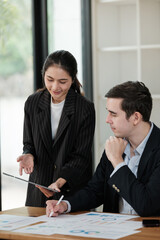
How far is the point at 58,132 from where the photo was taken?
10.5 feet

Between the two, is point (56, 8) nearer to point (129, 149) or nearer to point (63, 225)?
point (129, 149)

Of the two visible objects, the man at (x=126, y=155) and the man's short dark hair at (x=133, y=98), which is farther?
the man's short dark hair at (x=133, y=98)

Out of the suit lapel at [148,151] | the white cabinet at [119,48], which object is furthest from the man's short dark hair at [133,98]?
the white cabinet at [119,48]

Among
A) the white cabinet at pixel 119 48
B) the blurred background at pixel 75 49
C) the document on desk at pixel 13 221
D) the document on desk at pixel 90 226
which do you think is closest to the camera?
the document on desk at pixel 90 226

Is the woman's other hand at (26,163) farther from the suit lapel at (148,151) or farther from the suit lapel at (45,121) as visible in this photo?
the suit lapel at (148,151)

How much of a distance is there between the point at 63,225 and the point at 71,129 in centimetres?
95

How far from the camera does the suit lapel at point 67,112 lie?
3.19 m

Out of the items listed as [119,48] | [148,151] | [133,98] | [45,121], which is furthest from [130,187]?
[119,48]

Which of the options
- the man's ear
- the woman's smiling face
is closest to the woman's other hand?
the woman's smiling face

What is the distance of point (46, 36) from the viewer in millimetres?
4664

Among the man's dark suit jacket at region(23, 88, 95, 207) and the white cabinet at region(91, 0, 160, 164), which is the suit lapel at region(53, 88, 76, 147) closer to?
the man's dark suit jacket at region(23, 88, 95, 207)

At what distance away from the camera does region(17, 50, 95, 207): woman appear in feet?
10.3

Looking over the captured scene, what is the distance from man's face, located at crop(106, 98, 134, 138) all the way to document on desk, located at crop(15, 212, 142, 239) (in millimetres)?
443

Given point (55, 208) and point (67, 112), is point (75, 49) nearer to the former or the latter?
point (67, 112)
